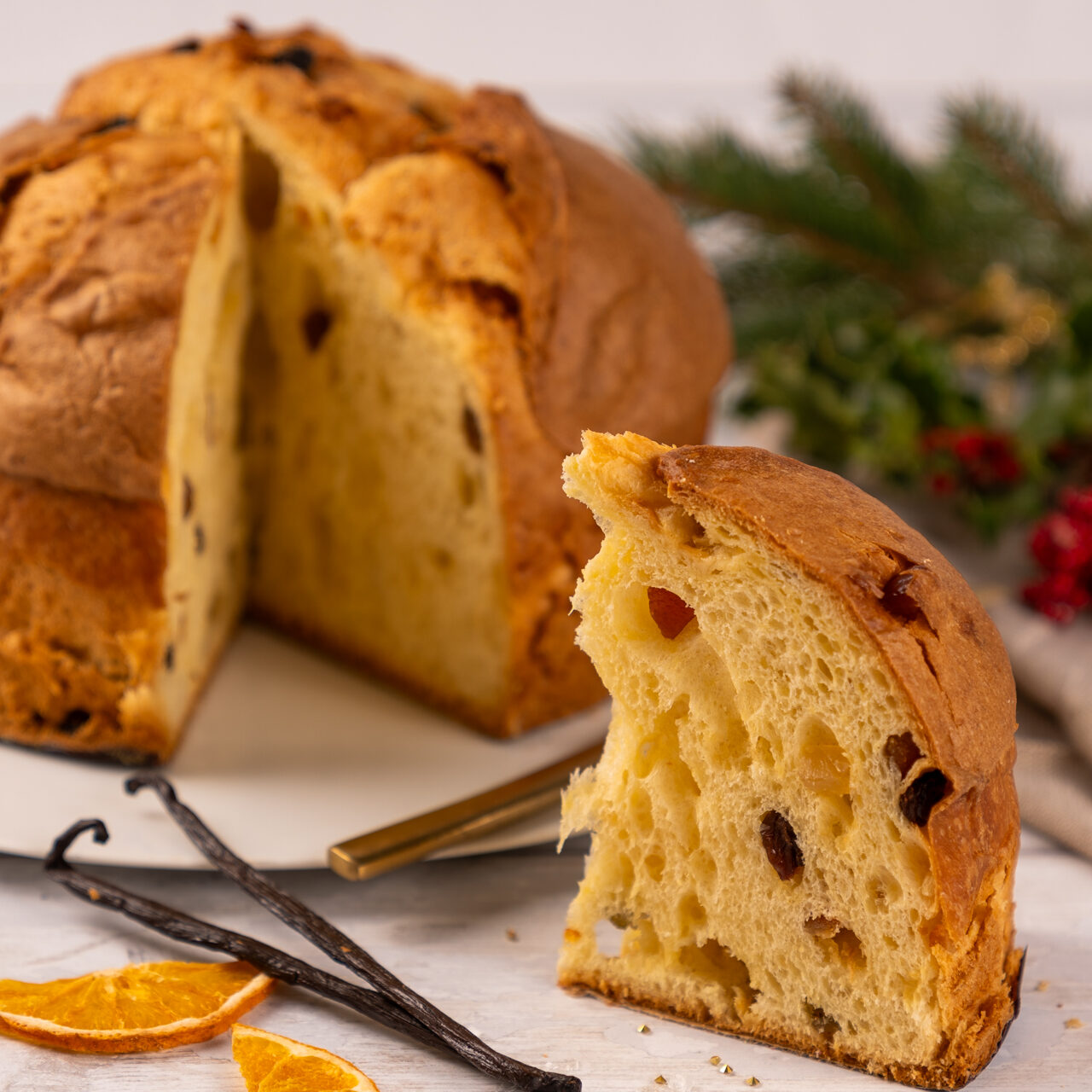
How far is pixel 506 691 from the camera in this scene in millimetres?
3025

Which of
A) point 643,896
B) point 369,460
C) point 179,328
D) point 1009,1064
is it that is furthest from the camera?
point 369,460

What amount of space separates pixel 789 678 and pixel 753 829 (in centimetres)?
25

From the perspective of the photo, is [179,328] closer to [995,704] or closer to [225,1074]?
[225,1074]

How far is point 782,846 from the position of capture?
2.05 meters

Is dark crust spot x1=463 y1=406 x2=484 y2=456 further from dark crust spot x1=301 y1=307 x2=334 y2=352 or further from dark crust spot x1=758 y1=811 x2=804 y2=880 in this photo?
dark crust spot x1=758 y1=811 x2=804 y2=880

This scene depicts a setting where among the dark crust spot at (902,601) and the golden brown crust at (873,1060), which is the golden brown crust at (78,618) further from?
the dark crust spot at (902,601)

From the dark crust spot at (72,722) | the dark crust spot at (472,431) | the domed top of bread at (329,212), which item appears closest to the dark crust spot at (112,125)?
the domed top of bread at (329,212)

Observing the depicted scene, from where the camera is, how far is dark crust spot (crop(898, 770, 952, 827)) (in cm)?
191

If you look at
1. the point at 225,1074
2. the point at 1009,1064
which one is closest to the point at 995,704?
the point at 1009,1064

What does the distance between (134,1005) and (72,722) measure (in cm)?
89

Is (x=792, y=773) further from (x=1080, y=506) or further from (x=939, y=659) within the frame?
(x=1080, y=506)

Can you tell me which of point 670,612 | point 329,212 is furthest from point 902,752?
point 329,212

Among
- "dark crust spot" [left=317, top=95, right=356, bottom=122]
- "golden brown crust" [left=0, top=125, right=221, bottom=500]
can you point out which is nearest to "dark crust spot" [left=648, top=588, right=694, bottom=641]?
"golden brown crust" [left=0, top=125, right=221, bottom=500]

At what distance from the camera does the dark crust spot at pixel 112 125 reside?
10.0 feet
